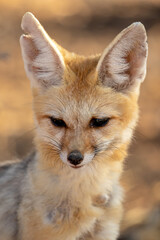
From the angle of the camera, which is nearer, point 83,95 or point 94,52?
point 83,95

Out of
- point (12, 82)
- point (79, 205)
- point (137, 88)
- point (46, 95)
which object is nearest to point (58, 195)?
point (79, 205)

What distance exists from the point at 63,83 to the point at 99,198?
1.09m

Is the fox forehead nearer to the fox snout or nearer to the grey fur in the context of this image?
the fox snout

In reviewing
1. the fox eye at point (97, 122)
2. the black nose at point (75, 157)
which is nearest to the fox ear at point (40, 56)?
the fox eye at point (97, 122)

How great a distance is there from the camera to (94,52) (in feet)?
35.1

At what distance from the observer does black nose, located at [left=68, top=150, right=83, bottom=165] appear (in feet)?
12.0

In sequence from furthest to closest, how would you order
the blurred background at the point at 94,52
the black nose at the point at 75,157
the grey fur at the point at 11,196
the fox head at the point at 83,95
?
the blurred background at the point at 94,52
the grey fur at the point at 11,196
the fox head at the point at 83,95
the black nose at the point at 75,157

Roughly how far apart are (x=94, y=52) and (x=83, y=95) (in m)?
6.88

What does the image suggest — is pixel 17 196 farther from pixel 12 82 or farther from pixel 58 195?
pixel 12 82

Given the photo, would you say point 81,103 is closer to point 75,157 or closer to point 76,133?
point 76,133

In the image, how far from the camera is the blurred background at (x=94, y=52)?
788cm

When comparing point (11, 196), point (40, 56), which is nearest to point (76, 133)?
point (40, 56)

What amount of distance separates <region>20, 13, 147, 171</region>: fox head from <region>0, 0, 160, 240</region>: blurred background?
101 inches

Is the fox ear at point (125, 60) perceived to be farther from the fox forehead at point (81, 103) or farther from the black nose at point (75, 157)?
the black nose at point (75, 157)
